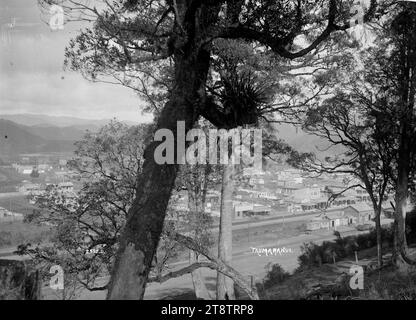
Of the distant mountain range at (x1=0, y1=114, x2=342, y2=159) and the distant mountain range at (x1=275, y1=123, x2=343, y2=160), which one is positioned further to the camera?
the distant mountain range at (x1=275, y1=123, x2=343, y2=160)

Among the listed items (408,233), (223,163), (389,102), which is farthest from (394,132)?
(408,233)

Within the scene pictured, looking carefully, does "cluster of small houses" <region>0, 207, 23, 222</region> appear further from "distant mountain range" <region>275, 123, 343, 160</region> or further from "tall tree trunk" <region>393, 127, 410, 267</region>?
"tall tree trunk" <region>393, 127, 410, 267</region>

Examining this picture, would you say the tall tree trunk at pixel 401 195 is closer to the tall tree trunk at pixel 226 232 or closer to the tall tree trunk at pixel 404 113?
the tall tree trunk at pixel 404 113

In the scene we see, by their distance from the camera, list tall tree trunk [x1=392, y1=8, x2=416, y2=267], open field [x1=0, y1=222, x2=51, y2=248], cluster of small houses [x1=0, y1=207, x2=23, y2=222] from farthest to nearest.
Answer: tall tree trunk [x1=392, y1=8, x2=416, y2=267] → open field [x1=0, y1=222, x2=51, y2=248] → cluster of small houses [x1=0, y1=207, x2=23, y2=222]

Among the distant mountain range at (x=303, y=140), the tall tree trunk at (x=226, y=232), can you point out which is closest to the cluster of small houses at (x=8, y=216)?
the tall tree trunk at (x=226, y=232)

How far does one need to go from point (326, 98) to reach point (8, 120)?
5661mm

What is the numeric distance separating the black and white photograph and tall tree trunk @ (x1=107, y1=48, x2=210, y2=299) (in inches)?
0.4

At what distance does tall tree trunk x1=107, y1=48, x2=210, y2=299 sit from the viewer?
2656mm

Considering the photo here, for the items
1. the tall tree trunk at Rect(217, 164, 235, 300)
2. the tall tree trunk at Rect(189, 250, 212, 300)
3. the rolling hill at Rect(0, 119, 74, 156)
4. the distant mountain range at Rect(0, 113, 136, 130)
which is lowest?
the tall tree trunk at Rect(189, 250, 212, 300)

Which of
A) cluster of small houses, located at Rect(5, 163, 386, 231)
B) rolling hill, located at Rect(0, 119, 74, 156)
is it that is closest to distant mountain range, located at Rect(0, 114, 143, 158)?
rolling hill, located at Rect(0, 119, 74, 156)

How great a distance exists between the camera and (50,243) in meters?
6.36

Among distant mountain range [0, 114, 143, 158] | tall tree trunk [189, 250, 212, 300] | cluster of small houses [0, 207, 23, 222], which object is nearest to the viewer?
cluster of small houses [0, 207, 23, 222]

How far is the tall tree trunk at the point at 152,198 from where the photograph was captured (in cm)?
266

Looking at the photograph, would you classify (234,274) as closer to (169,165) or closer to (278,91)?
(169,165)
